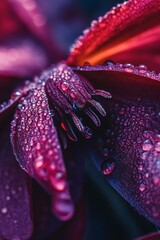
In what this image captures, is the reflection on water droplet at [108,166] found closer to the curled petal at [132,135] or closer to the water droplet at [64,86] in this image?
the curled petal at [132,135]

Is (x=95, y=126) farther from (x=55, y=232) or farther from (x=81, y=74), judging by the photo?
(x=55, y=232)

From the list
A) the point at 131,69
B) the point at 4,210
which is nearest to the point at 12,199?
the point at 4,210

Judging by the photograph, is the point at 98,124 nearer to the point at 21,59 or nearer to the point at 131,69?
the point at 131,69

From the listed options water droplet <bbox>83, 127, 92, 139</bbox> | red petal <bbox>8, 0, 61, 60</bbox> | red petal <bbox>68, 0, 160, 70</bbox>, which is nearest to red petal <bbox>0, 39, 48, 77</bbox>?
red petal <bbox>8, 0, 61, 60</bbox>

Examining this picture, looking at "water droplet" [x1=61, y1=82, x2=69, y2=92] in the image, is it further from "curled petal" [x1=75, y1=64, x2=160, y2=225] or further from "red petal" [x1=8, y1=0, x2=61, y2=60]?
"red petal" [x1=8, y1=0, x2=61, y2=60]

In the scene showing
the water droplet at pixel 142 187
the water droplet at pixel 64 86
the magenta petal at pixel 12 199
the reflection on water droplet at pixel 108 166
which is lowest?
the water droplet at pixel 142 187

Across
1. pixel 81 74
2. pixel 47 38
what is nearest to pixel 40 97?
pixel 81 74

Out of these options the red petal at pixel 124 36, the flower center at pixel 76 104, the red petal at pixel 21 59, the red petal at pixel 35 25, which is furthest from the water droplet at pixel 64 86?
the red petal at pixel 35 25
